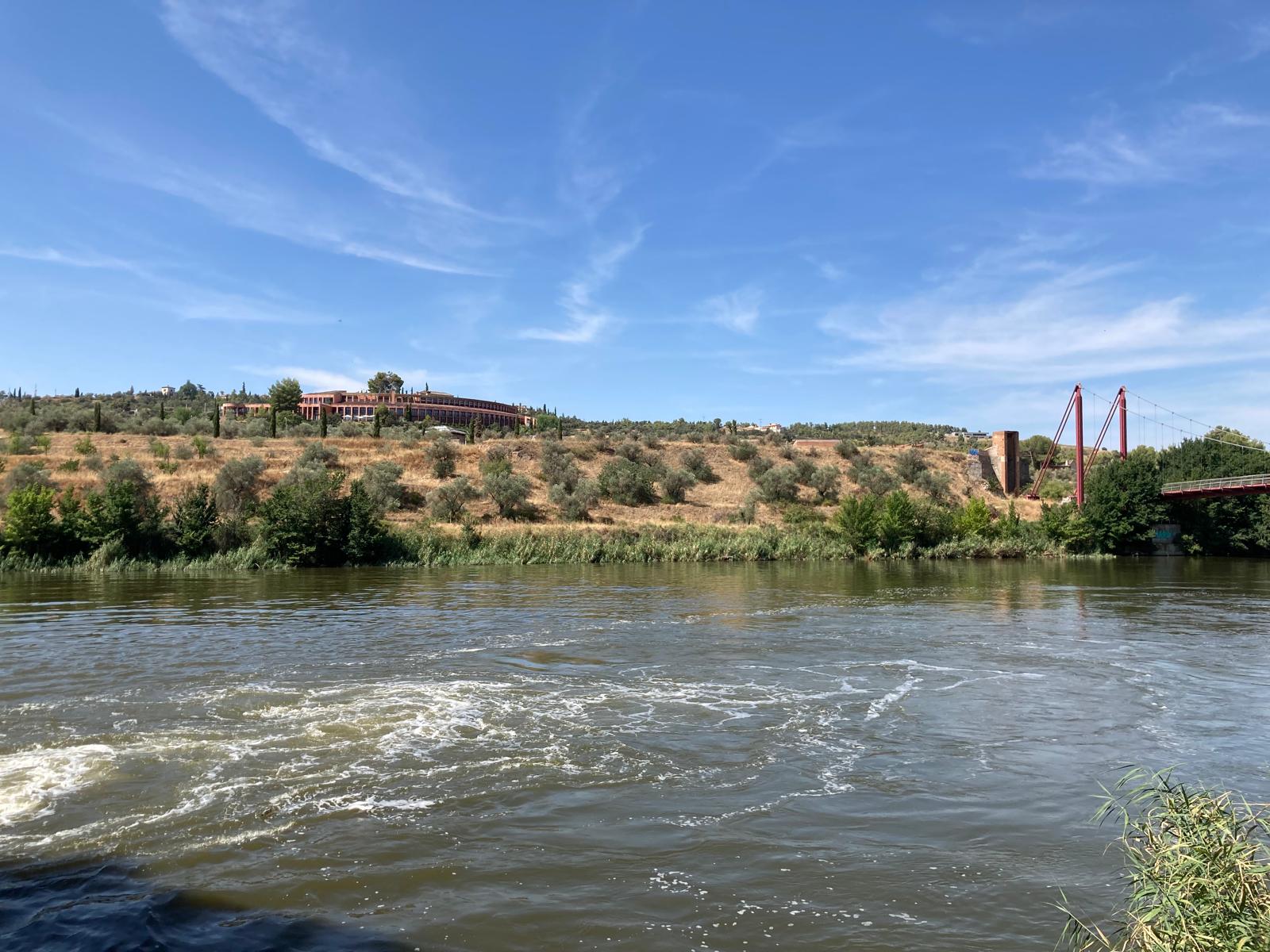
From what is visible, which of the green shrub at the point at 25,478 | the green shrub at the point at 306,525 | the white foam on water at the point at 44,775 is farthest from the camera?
the green shrub at the point at 25,478

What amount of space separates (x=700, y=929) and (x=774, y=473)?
57.8 meters

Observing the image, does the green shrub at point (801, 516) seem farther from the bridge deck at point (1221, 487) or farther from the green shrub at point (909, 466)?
the bridge deck at point (1221, 487)

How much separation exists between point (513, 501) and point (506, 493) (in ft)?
2.13

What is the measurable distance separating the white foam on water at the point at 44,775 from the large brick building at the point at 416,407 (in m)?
104

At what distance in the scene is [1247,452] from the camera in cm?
5488

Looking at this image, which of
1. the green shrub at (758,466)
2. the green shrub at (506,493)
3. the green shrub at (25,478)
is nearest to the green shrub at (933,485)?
the green shrub at (758,466)

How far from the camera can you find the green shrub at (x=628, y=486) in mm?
58250

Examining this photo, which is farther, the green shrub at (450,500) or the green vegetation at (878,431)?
the green vegetation at (878,431)

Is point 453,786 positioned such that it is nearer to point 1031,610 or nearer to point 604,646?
point 604,646

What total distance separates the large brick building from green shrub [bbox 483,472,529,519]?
5997cm

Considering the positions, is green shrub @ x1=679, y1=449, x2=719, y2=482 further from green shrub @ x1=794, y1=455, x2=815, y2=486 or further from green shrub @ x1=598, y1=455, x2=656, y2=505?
green shrub @ x1=598, y1=455, x2=656, y2=505

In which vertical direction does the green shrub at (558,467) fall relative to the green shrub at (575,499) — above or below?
above

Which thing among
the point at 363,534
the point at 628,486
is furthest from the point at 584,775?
the point at 628,486

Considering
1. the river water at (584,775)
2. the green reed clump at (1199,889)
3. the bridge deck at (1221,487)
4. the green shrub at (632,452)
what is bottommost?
the river water at (584,775)
